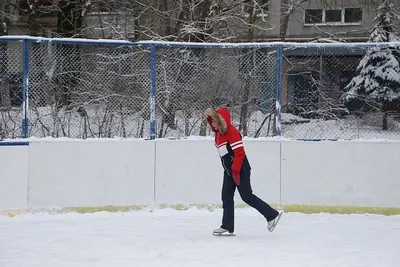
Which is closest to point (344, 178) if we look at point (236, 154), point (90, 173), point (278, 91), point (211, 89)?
point (278, 91)

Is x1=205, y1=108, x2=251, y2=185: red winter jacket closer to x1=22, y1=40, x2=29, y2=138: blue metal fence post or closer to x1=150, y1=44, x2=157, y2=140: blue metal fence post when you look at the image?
x1=150, y1=44, x2=157, y2=140: blue metal fence post

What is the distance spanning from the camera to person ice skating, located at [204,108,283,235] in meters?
7.04

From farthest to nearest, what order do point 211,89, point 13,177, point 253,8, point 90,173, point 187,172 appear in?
point 253,8, point 211,89, point 187,172, point 90,173, point 13,177

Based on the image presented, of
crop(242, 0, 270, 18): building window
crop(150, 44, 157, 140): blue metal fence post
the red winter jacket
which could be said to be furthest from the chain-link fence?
crop(242, 0, 270, 18): building window

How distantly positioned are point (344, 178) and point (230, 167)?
7.60 feet

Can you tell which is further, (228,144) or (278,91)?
(278,91)

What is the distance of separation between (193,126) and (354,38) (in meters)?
10.7

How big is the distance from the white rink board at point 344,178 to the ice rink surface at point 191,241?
0.84 ft

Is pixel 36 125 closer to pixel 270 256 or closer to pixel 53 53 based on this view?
pixel 53 53

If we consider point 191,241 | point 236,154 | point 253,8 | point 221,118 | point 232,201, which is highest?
point 253,8

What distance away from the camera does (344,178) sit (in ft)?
29.1

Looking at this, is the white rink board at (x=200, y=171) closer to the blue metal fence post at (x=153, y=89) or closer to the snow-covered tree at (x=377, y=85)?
the blue metal fence post at (x=153, y=89)

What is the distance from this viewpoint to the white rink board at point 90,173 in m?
8.40

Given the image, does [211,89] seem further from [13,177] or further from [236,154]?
[13,177]
